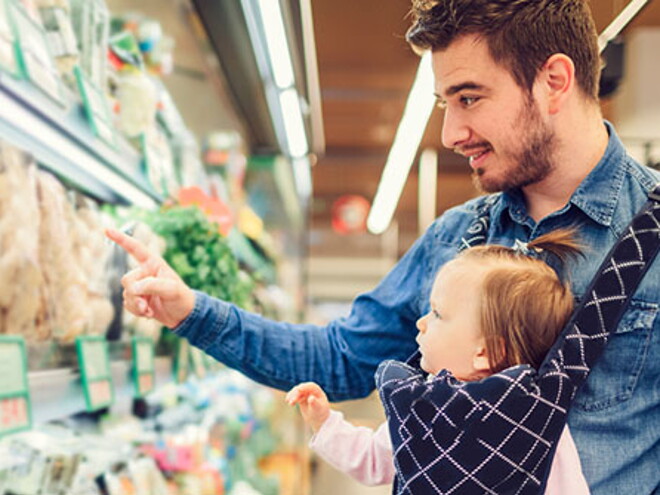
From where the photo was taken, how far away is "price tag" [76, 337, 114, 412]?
60.3 inches

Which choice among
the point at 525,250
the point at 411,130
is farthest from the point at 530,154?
the point at 411,130

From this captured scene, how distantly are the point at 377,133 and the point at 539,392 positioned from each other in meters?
5.10

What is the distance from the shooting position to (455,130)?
136 cm

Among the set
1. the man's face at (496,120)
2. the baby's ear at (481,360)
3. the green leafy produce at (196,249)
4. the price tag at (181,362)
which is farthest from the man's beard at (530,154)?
the price tag at (181,362)

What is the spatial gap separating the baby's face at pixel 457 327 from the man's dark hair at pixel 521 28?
38cm

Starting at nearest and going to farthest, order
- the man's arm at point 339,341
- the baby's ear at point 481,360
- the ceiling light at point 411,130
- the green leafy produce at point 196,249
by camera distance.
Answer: the baby's ear at point 481,360, the ceiling light at point 411,130, the man's arm at point 339,341, the green leafy produce at point 196,249

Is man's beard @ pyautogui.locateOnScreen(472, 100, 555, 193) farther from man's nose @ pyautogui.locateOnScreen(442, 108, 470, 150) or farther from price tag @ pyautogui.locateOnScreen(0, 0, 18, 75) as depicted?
price tag @ pyautogui.locateOnScreen(0, 0, 18, 75)

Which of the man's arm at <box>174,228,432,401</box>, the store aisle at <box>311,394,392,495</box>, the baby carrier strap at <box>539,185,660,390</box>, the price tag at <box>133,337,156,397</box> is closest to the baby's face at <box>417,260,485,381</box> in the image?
the baby carrier strap at <box>539,185,660,390</box>

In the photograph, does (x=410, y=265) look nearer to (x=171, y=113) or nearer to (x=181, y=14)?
(x=171, y=113)

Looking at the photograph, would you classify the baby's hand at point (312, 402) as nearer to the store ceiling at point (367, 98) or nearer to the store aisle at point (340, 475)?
the store ceiling at point (367, 98)

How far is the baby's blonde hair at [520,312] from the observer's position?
1.14 metres

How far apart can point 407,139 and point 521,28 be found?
3.46 metres

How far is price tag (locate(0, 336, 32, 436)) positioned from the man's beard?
87 centimetres

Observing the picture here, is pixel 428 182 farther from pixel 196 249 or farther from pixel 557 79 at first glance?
pixel 557 79
